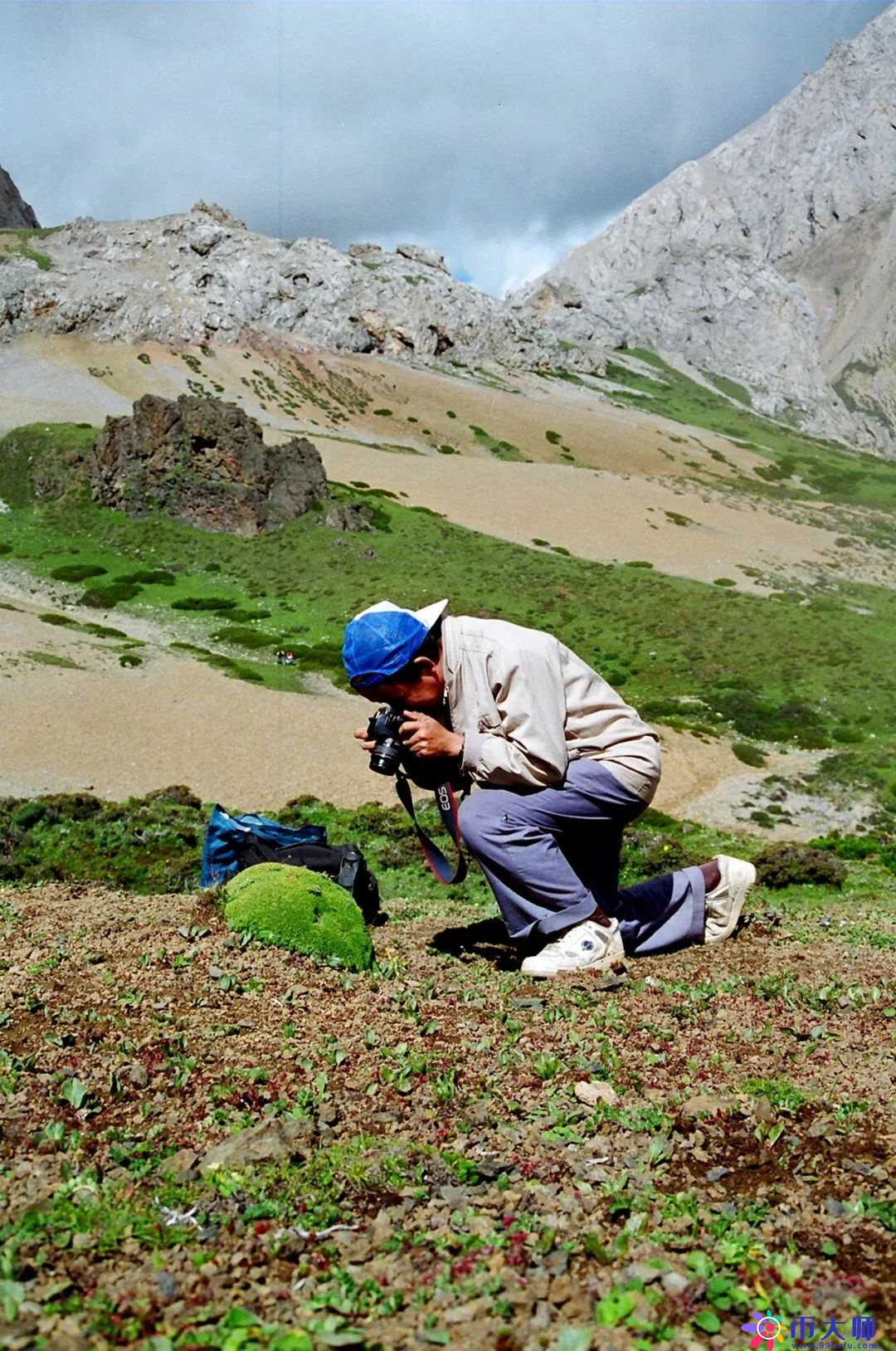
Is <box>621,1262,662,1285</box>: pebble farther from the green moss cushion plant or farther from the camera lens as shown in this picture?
the green moss cushion plant

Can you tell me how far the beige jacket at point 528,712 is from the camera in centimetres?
680

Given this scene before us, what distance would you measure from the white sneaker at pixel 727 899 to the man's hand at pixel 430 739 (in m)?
2.88

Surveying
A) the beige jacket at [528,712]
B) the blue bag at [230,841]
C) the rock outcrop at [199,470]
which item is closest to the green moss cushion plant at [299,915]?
the beige jacket at [528,712]

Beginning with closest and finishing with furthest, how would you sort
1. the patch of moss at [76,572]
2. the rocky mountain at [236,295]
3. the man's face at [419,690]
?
the man's face at [419,690] < the patch of moss at [76,572] < the rocky mountain at [236,295]

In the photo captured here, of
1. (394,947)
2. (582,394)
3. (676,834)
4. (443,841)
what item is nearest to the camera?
(394,947)

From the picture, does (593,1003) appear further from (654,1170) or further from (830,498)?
(830,498)

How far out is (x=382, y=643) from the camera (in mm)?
6859

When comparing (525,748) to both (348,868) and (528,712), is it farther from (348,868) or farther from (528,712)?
(348,868)

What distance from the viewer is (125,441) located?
65.8 metres

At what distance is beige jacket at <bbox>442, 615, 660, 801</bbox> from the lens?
6.80m

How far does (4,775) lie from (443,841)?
11639mm

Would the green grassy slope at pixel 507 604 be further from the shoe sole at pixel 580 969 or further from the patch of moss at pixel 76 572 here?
the shoe sole at pixel 580 969

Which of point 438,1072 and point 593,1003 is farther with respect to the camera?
point 593,1003

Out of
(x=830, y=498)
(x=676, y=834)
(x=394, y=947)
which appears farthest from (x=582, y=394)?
(x=394, y=947)
